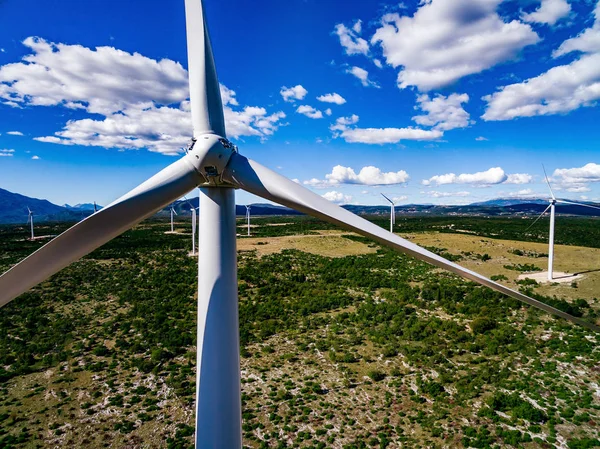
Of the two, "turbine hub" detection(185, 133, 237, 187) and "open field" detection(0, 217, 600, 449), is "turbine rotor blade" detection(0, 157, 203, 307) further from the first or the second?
"open field" detection(0, 217, 600, 449)

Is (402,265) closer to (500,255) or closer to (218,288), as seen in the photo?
(500,255)

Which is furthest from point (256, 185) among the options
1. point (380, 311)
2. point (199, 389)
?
point (380, 311)

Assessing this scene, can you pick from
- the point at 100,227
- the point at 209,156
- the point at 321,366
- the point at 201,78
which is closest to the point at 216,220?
the point at 209,156

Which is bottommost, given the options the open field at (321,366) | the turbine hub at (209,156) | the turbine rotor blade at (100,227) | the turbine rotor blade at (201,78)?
the open field at (321,366)

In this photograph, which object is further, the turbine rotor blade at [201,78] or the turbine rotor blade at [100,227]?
the turbine rotor blade at [201,78]

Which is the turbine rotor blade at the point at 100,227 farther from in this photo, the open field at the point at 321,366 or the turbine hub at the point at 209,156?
the open field at the point at 321,366

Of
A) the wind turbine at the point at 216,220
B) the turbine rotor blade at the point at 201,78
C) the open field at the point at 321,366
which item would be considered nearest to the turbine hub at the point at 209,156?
the wind turbine at the point at 216,220

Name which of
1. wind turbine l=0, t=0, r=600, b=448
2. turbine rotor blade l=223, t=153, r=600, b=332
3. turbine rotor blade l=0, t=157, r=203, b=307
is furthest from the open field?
turbine rotor blade l=0, t=157, r=203, b=307
